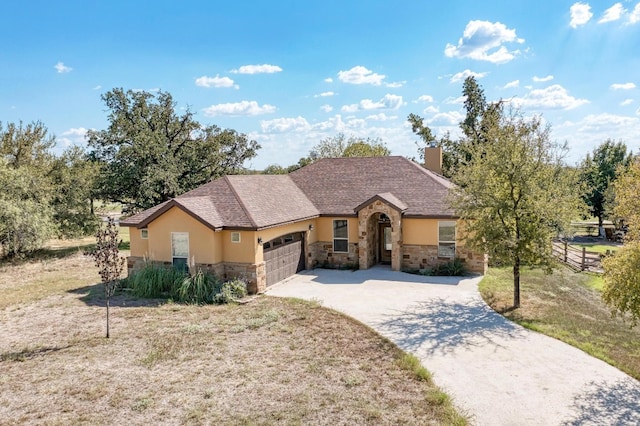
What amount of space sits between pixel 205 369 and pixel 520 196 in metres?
10.8

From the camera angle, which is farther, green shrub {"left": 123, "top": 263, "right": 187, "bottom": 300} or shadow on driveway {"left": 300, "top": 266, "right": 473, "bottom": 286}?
shadow on driveway {"left": 300, "top": 266, "right": 473, "bottom": 286}

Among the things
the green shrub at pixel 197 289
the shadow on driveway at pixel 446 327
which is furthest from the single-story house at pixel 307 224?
the shadow on driveway at pixel 446 327

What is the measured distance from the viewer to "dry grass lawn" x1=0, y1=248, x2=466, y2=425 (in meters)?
7.76

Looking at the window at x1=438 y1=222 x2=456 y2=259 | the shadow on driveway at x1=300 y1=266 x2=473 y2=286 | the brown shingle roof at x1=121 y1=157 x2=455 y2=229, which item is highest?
the brown shingle roof at x1=121 y1=157 x2=455 y2=229

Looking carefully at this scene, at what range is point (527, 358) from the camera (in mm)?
10141

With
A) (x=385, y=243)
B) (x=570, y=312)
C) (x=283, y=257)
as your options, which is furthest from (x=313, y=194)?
(x=570, y=312)

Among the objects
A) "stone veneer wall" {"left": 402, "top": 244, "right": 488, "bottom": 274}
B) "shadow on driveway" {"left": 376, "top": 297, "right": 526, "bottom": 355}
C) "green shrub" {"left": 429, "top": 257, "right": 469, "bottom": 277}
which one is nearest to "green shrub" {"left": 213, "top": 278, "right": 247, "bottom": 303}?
"shadow on driveway" {"left": 376, "top": 297, "right": 526, "bottom": 355}

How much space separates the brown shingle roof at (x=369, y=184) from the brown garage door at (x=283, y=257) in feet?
7.91

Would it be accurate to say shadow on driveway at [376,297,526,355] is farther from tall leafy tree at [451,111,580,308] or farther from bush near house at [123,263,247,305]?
bush near house at [123,263,247,305]

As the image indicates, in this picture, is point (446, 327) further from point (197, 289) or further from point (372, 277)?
point (197, 289)

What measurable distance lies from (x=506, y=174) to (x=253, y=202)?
10005 millimetres

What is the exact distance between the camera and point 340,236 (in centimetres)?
2141

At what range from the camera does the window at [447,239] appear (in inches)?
765

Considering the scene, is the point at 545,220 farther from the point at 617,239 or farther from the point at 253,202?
the point at 617,239
